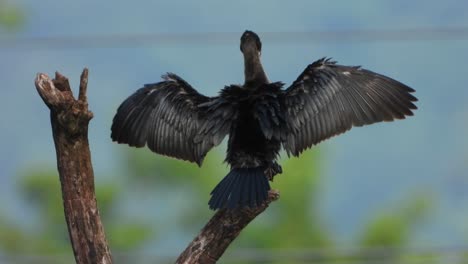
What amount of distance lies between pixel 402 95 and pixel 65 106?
251cm

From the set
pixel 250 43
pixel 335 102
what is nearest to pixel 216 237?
pixel 335 102

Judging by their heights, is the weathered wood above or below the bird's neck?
below

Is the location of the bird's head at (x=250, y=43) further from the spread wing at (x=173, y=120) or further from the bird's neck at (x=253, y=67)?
the spread wing at (x=173, y=120)

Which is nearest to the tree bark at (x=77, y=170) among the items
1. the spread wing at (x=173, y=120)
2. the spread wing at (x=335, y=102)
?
the spread wing at (x=173, y=120)

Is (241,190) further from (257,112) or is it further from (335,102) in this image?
(335,102)

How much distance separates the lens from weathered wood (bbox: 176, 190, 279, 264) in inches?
247

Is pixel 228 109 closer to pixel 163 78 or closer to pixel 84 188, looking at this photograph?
pixel 163 78

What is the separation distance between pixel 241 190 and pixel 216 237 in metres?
0.38

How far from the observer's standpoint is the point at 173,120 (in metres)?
7.61

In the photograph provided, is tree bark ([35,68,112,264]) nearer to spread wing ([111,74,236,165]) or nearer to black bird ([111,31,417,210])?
black bird ([111,31,417,210])

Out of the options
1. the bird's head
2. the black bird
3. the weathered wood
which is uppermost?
the bird's head

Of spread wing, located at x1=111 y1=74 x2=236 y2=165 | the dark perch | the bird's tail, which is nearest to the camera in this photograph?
the dark perch

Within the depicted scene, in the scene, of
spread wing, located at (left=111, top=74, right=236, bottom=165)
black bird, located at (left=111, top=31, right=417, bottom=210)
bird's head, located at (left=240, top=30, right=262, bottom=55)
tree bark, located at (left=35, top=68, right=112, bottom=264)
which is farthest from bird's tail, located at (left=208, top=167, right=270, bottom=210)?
bird's head, located at (left=240, top=30, right=262, bottom=55)

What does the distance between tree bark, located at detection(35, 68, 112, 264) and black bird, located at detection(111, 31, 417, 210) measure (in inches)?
39.4
